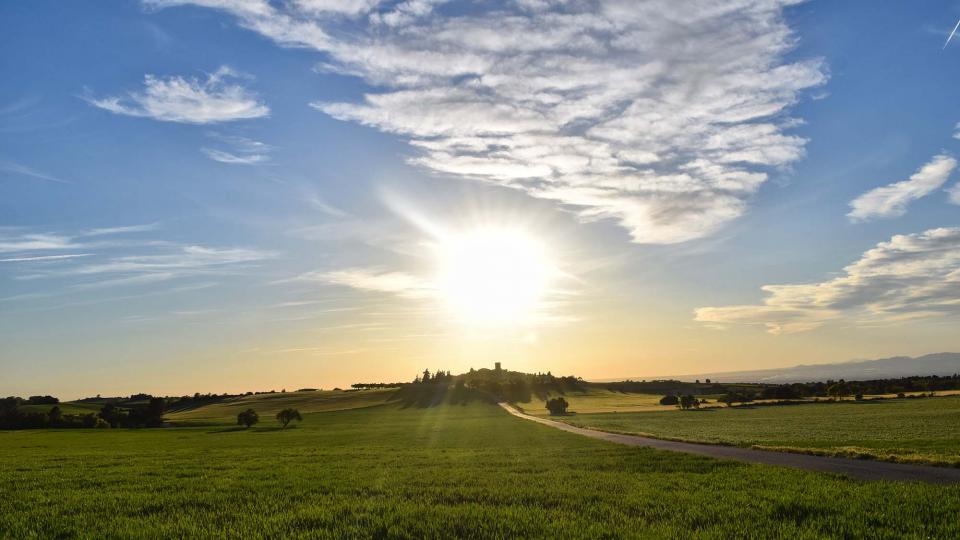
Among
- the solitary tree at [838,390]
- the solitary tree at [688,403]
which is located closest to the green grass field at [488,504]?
the solitary tree at [688,403]

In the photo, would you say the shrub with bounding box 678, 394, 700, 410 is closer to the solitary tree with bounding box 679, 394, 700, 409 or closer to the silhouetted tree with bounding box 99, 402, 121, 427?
the solitary tree with bounding box 679, 394, 700, 409

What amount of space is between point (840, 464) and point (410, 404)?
16191 cm

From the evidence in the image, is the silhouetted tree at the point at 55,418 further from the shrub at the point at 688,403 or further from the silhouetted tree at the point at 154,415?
the shrub at the point at 688,403

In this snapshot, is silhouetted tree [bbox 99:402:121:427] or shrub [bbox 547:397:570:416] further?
shrub [bbox 547:397:570:416]

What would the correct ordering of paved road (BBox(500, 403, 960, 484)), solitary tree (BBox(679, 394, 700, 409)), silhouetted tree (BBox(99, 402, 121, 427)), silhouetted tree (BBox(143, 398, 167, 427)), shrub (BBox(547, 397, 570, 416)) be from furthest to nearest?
solitary tree (BBox(679, 394, 700, 409))
shrub (BBox(547, 397, 570, 416))
silhouetted tree (BBox(143, 398, 167, 427))
silhouetted tree (BBox(99, 402, 121, 427))
paved road (BBox(500, 403, 960, 484))

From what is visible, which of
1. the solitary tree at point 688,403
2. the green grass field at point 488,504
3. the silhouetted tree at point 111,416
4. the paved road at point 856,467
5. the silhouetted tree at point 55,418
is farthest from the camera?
the solitary tree at point 688,403

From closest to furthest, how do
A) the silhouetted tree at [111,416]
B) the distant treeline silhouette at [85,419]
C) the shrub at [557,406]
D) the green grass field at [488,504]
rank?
the green grass field at [488,504]
the distant treeline silhouette at [85,419]
the silhouetted tree at [111,416]
the shrub at [557,406]

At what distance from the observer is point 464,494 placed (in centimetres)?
1816

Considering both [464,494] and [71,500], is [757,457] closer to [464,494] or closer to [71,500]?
[464,494]

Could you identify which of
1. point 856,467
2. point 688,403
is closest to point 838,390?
point 688,403

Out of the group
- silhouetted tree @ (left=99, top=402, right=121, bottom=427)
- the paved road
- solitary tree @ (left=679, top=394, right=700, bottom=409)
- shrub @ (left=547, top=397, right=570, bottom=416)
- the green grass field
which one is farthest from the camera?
solitary tree @ (left=679, top=394, right=700, bottom=409)

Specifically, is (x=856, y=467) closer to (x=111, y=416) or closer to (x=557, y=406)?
(x=557, y=406)

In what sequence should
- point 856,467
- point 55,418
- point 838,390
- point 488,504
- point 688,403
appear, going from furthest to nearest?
point 838,390
point 688,403
point 55,418
point 856,467
point 488,504

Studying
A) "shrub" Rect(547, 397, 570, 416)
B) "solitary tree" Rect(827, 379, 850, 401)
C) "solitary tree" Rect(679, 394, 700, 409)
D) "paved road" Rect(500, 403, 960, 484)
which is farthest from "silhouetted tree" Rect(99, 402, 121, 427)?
"solitary tree" Rect(827, 379, 850, 401)
